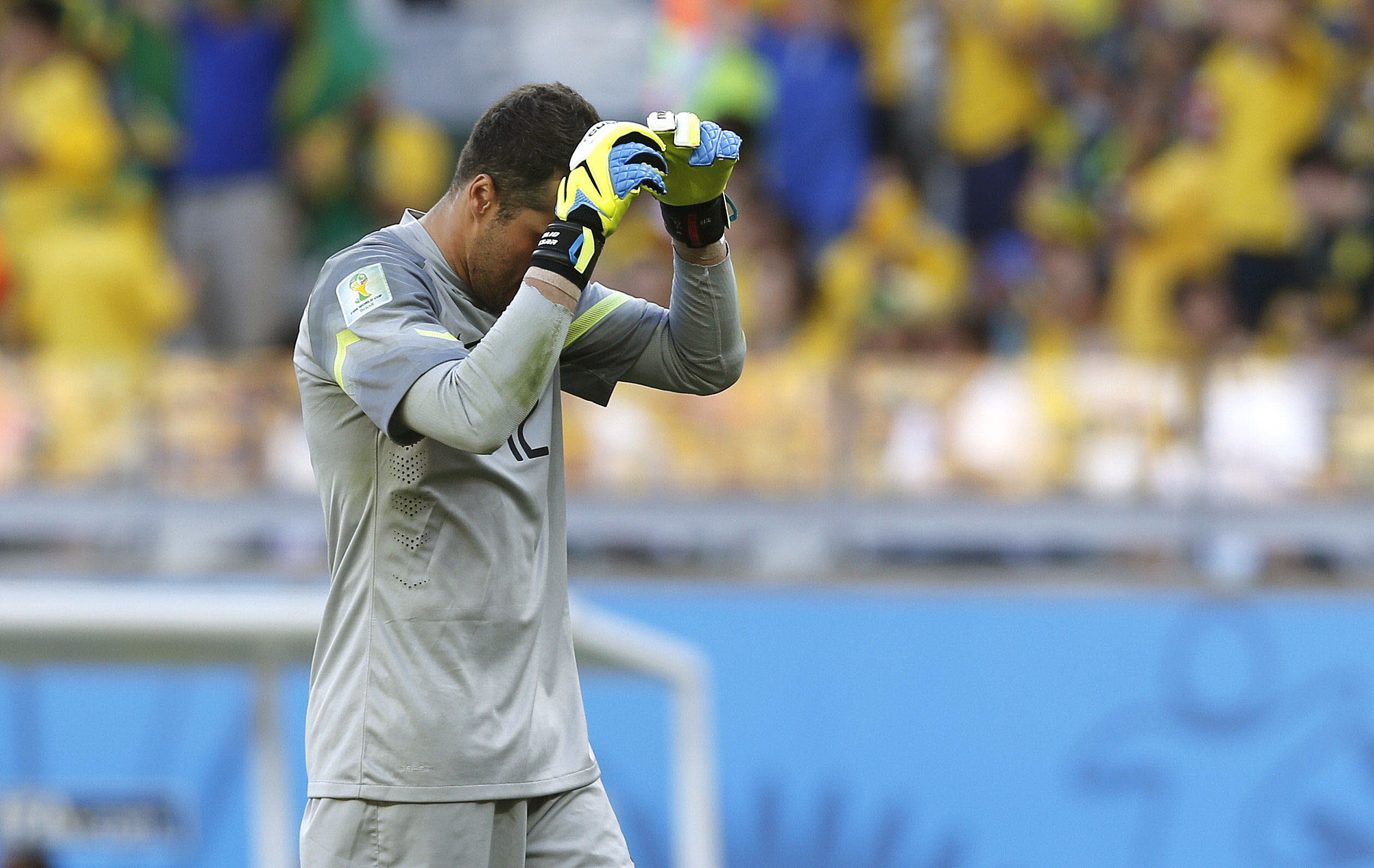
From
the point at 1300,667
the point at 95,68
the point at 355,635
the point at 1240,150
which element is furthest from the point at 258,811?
the point at 1240,150

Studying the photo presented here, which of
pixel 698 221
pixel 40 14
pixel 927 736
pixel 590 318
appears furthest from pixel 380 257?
pixel 40 14

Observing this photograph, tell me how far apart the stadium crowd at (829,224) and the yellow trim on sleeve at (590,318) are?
3651mm

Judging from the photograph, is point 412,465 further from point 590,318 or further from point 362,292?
point 590,318

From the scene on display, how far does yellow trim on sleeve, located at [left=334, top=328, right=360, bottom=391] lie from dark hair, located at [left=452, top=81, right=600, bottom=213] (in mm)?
318

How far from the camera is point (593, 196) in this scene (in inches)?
102

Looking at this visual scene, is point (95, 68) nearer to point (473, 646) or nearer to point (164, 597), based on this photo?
point (164, 597)

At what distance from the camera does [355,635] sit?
276 centimetres

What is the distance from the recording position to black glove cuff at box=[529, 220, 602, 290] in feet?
8.43

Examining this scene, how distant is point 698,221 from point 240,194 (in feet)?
17.6

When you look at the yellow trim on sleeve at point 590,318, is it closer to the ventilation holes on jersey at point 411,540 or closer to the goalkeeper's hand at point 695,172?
the goalkeeper's hand at point 695,172

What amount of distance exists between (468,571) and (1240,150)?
5.70 m

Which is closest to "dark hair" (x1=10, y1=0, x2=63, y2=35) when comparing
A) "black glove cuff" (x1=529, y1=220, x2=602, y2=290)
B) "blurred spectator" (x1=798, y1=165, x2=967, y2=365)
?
"blurred spectator" (x1=798, y1=165, x2=967, y2=365)

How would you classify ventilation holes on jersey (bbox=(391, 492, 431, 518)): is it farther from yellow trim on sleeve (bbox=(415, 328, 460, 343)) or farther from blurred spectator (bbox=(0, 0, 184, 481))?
blurred spectator (bbox=(0, 0, 184, 481))

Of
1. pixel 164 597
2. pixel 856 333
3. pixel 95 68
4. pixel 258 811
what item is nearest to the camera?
pixel 164 597
